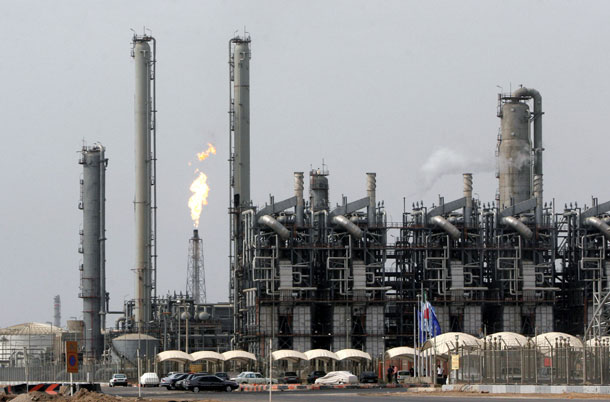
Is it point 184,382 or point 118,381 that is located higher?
point 184,382

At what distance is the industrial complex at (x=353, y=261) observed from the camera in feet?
391

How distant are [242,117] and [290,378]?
34252 millimetres

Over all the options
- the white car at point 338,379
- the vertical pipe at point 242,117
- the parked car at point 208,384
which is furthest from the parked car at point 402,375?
the vertical pipe at point 242,117

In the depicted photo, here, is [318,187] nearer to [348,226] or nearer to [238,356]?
[348,226]

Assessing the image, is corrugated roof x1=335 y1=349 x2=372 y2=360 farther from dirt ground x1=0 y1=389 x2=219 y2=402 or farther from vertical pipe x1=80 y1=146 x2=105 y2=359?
dirt ground x1=0 y1=389 x2=219 y2=402

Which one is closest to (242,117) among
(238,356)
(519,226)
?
(238,356)

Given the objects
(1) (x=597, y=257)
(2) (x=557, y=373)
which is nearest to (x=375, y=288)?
(1) (x=597, y=257)

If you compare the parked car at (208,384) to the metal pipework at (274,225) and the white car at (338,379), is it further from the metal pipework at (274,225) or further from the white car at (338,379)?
the metal pipework at (274,225)

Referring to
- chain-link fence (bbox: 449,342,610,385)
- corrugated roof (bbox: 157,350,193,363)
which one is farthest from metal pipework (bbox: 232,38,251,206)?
chain-link fence (bbox: 449,342,610,385)

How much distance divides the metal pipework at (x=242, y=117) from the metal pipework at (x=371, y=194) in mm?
12445

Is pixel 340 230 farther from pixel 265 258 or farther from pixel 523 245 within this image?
pixel 523 245

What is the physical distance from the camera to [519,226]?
122 metres

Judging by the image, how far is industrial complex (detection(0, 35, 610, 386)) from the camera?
119062mm

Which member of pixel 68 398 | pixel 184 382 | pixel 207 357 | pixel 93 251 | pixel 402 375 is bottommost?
pixel 402 375
